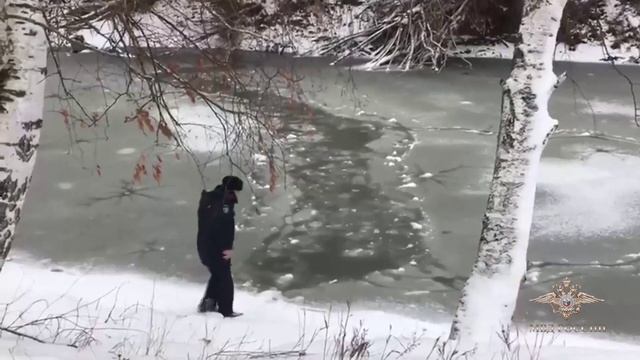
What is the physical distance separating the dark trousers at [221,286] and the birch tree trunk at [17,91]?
2.54 meters

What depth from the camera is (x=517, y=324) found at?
5.97 metres

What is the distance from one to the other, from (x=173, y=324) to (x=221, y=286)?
1.60 ft

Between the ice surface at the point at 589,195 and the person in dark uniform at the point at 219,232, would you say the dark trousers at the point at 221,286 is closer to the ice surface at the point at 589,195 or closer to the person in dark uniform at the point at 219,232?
the person in dark uniform at the point at 219,232

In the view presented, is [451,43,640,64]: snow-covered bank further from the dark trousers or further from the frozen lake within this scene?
the dark trousers

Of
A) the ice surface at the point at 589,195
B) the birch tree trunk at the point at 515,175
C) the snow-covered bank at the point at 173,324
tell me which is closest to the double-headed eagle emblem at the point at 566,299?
the snow-covered bank at the point at 173,324

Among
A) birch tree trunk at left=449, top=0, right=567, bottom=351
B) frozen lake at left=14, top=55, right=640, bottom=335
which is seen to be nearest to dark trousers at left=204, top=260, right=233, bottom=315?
frozen lake at left=14, top=55, right=640, bottom=335

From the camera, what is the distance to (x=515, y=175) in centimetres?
419

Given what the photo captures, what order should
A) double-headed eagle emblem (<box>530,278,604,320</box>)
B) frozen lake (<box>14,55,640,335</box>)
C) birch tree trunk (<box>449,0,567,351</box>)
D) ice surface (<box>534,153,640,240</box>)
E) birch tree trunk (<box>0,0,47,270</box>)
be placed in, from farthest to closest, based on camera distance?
1. ice surface (<box>534,153,640,240</box>)
2. frozen lake (<box>14,55,640,335</box>)
3. double-headed eagle emblem (<box>530,278,604,320</box>)
4. birch tree trunk (<box>449,0,567,351</box>)
5. birch tree trunk (<box>0,0,47,270</box>)

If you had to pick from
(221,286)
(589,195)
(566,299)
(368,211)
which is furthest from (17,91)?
(589,195)

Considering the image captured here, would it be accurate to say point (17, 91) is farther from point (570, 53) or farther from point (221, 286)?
point (570, 53)

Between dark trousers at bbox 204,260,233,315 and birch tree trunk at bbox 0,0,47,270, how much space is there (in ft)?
8.33

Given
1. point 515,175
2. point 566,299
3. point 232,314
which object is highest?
point 515,175

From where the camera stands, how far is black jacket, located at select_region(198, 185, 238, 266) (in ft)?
18.1

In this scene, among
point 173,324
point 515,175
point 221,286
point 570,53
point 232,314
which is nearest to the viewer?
point 515,175
